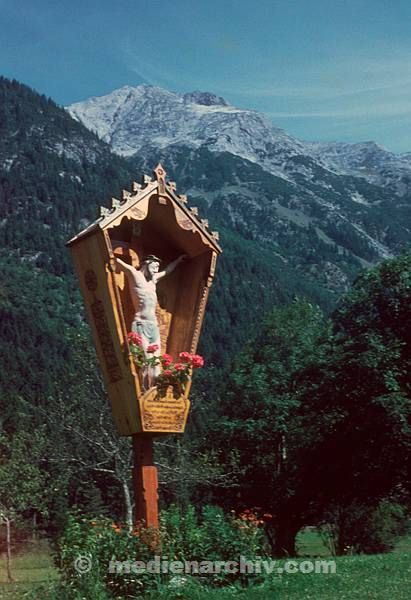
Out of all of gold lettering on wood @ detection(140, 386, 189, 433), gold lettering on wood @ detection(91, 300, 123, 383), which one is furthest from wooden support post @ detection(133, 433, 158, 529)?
gold lettering on wood @ detection(91, 300, 123, 383)

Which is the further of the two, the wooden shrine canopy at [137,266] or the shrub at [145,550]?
the wooden shrine canopy at [137,266]

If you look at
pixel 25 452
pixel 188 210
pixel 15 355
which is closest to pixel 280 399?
pixel 25 452

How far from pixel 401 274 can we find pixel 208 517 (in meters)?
19.6

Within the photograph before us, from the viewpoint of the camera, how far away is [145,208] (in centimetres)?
1334

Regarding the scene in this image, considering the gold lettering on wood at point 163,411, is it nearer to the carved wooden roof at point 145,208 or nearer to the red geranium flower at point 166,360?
the red geranium flower at point 166,360

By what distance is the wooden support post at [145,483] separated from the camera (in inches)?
490

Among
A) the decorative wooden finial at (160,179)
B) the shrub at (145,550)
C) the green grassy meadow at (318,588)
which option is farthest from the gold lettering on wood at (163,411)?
the decorative wooden finial at (160,179)

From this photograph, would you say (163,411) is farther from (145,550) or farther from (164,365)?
(145,550)
